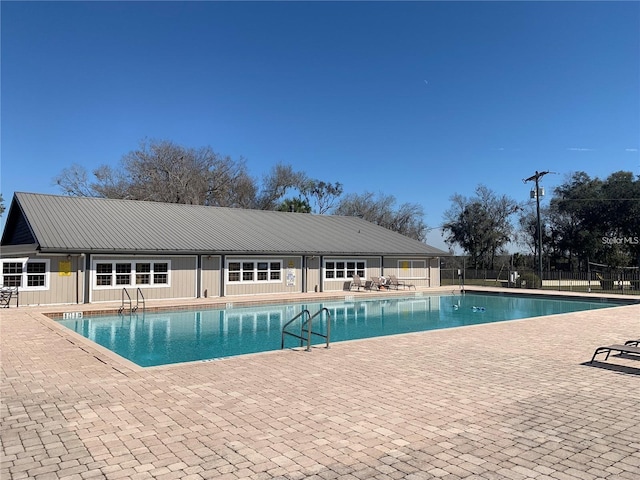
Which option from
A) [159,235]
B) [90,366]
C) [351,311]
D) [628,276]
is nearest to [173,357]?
[90,366]

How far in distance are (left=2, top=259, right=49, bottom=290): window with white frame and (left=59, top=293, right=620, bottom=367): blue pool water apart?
3398 mm

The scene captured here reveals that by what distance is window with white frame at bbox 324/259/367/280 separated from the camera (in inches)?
1006

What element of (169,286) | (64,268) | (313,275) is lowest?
(169,286)

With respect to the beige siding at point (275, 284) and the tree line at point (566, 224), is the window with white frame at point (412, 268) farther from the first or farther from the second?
the tree line at point (566, 224)

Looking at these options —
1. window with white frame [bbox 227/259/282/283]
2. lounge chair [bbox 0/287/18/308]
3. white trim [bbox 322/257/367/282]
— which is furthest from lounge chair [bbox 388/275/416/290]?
lounge chair [bbox 0/287/18/308]

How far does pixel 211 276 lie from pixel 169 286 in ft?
6.62

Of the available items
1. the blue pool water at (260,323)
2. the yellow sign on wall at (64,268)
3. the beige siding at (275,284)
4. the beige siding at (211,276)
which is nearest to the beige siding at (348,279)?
the beige siding at (275,284)

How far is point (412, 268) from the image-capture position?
29.2 metres

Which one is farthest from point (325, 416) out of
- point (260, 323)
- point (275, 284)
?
point (275, 284)

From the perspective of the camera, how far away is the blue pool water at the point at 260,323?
10898 mm

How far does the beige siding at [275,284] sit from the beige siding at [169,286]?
72.7 inches

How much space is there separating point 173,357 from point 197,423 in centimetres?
565

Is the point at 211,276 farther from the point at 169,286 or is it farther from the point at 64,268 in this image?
the point at 64,268

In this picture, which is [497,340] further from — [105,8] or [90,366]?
[105,8]
